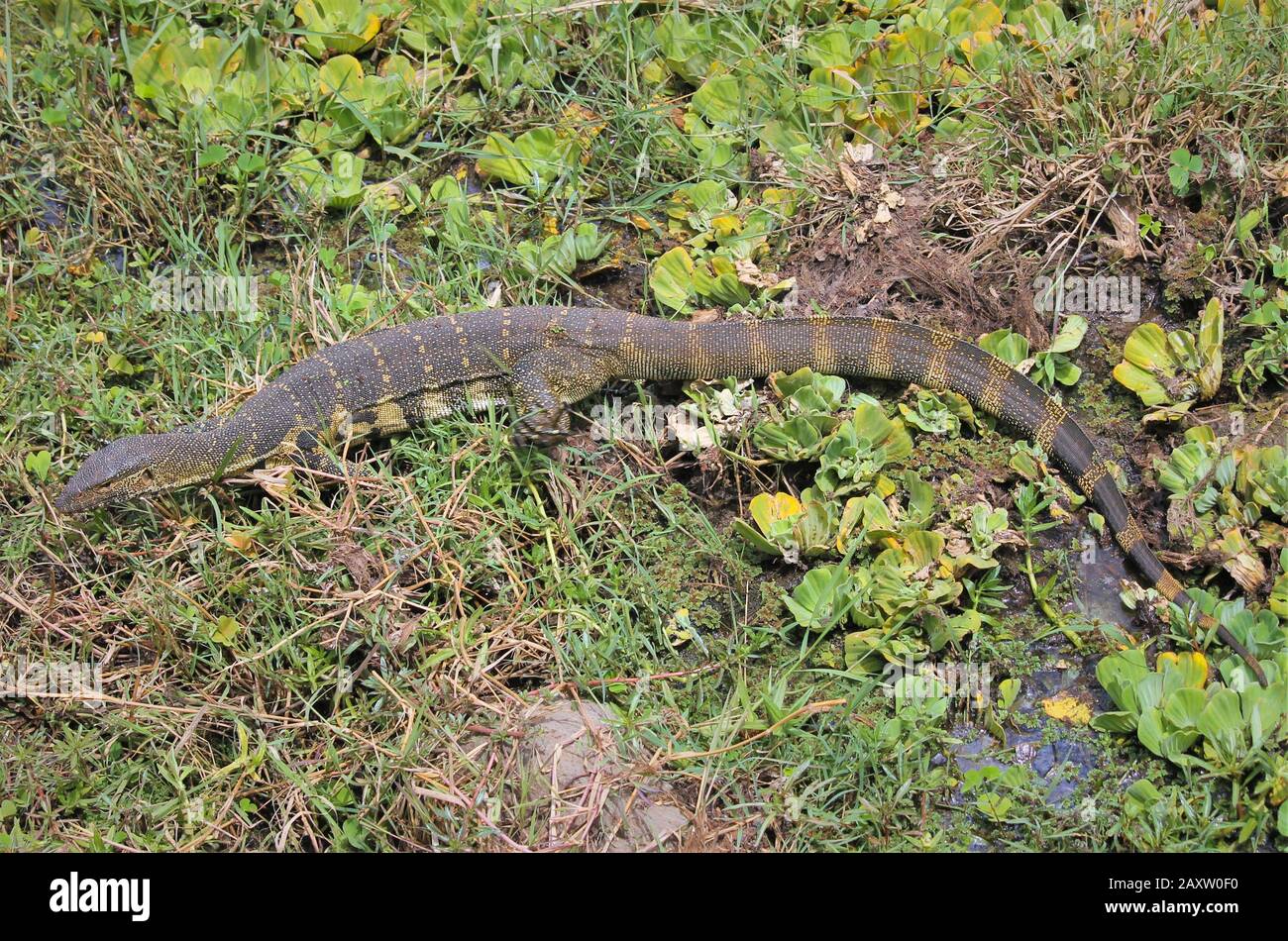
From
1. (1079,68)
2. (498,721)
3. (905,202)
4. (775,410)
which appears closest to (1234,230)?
(1079,68)

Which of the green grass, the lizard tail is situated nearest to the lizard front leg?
the green grass

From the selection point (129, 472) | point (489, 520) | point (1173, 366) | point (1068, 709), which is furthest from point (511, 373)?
point (1173, 366)

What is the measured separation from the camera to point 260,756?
177 inches

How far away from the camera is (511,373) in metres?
5.47

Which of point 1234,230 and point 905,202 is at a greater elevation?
point 905,202

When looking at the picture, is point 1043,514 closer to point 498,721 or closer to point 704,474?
point 704,474

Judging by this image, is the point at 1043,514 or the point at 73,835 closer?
the point at 73,835

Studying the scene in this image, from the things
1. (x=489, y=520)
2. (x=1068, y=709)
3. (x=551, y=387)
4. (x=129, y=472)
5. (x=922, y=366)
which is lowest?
(x=1068, y=709)

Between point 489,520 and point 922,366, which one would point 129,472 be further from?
point 922,366

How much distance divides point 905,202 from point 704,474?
1.91m

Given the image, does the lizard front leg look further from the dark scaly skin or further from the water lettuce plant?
the water lettuce plant

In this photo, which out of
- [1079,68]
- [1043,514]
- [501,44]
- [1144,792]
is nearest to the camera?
[1144,792]

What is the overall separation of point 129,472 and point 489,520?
5.48ft

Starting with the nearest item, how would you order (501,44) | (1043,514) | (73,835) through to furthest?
(73,835) → (1043,514) → (501,44)
